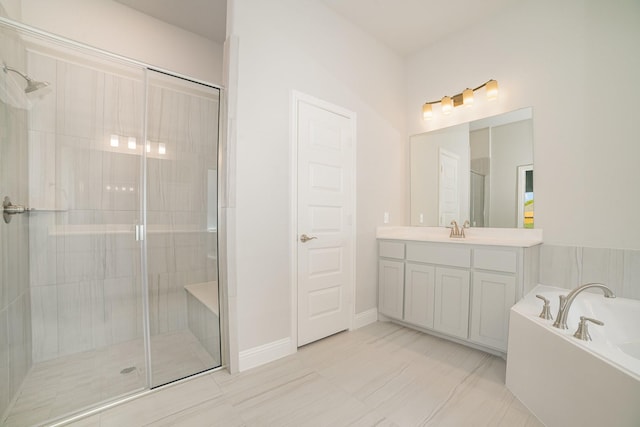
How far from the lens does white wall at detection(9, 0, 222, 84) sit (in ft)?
6.46

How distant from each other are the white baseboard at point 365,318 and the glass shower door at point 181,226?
1.34 metres

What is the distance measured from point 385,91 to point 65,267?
3246 mm

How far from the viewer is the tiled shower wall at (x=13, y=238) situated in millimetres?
1407

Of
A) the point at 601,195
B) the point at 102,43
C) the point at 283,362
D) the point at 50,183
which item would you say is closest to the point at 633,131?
the point at 601,195

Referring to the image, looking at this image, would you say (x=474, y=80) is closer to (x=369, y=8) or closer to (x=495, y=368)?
(x=369, y=8)

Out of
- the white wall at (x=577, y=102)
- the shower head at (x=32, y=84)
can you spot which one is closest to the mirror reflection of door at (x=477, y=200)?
the white wall at (x=577, y=102)

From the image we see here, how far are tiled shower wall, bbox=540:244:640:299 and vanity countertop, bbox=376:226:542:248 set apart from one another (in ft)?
0.57

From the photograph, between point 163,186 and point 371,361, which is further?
point 371,361

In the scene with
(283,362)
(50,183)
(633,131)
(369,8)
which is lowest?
(283,362)

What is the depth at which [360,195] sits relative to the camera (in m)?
2.77

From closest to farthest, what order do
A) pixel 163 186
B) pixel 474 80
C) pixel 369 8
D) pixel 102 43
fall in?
1. pixel 163 186
2. pixel 102 43
3. pixel 369 8
4. pixel 474 80

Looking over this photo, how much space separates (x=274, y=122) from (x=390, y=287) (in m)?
1.97

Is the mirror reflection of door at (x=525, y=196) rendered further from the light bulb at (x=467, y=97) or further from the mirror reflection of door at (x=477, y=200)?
the light bulb at (x=467, y=97)

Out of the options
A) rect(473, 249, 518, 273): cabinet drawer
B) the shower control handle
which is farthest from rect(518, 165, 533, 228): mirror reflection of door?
the shower control handle
